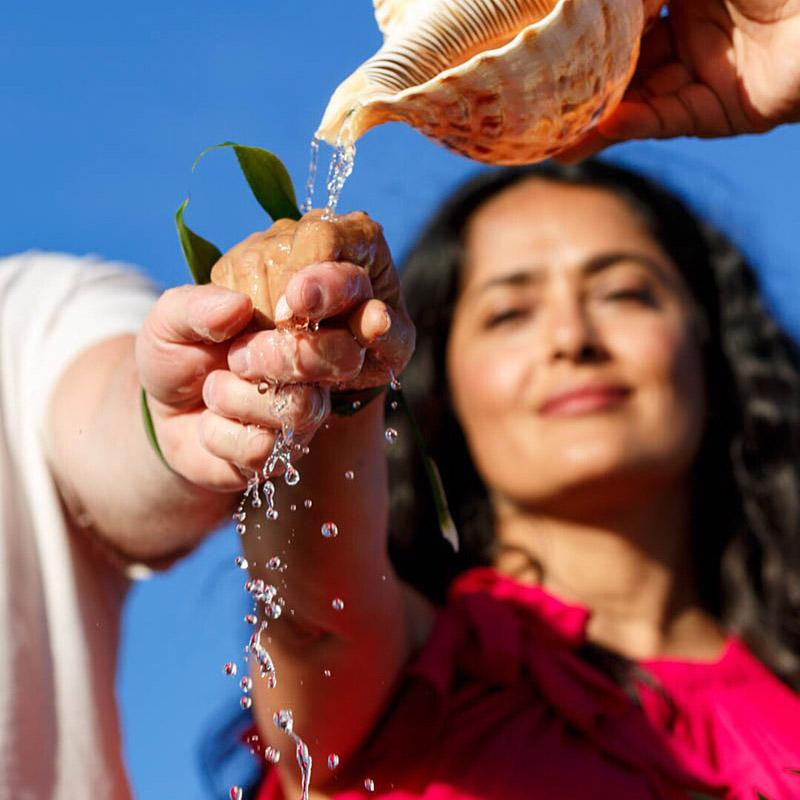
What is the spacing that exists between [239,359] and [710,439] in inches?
61.7

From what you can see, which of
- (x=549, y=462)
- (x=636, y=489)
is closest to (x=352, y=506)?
(x=549, y=462)

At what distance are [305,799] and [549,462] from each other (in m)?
0.64

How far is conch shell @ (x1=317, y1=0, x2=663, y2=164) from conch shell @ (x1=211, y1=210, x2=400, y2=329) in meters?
0.11

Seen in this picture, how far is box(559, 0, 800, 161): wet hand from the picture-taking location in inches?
51.1

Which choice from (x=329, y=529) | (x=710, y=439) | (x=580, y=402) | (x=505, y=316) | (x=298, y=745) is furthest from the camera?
(x=710, y=439)

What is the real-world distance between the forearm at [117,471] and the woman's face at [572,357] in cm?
70

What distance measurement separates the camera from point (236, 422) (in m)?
0.84

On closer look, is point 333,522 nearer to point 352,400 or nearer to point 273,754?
point 352,400

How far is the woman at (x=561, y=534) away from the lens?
1.28m

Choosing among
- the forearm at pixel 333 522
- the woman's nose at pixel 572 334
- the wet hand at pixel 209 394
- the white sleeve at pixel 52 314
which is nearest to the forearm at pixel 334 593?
the forearm at pixel 333 522

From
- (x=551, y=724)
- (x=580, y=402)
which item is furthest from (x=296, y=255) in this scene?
(x=580, y=402)

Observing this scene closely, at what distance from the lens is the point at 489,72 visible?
3.17 ft

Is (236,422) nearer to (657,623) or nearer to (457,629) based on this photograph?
(457,629)

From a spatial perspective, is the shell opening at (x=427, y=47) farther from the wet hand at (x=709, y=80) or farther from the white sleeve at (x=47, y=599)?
the white sleeve at (x=47, y=599)
